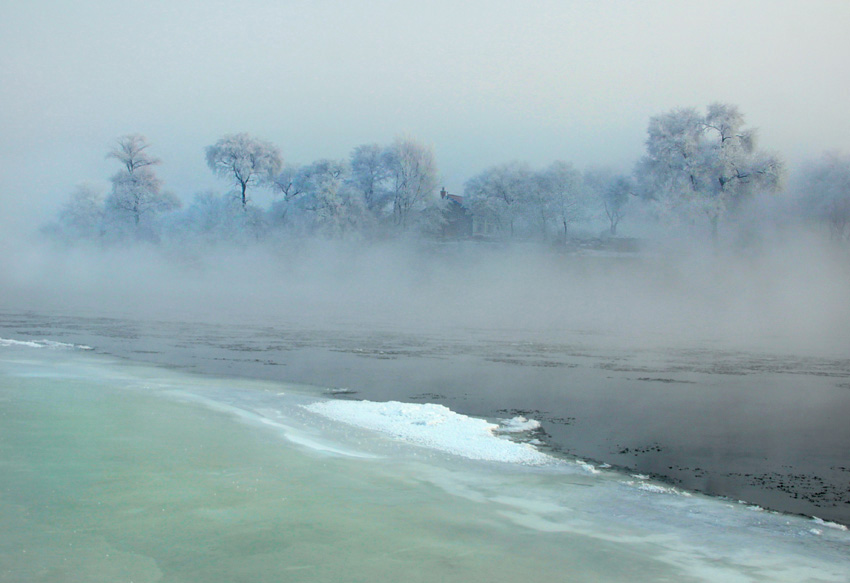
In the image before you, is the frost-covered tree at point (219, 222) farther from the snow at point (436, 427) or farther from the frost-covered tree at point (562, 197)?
the snow at point (436, 427)

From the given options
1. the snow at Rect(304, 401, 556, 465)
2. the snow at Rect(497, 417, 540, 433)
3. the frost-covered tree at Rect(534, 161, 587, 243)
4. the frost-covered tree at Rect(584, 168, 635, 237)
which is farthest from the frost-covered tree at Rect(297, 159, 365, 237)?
the snow at Rect(497, 417, 540, 433)

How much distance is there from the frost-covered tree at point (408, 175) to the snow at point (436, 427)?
211 feet

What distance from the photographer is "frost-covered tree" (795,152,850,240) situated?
63594 millimetres

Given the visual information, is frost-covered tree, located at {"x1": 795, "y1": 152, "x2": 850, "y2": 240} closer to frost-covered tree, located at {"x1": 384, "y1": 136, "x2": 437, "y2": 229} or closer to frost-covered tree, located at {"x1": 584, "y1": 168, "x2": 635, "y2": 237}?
frost-covered tree, located at {"x1": 584, "y1": 168, "x2": 635, "y2": 237}

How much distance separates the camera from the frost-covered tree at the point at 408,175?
7856cm

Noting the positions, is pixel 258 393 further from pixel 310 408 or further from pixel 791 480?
pixel 791 480

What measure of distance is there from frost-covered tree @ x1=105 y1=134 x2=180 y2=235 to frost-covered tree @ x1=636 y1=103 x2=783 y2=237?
49.2 meters

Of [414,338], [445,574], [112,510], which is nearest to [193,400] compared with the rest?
[112,510]

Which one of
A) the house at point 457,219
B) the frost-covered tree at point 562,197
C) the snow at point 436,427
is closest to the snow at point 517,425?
the snow at point 436,427

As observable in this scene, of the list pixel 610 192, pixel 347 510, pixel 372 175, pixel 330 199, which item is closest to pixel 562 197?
pixel 610 192

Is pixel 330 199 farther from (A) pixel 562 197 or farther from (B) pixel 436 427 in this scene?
(B) pixel 436 427

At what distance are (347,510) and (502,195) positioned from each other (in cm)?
7387

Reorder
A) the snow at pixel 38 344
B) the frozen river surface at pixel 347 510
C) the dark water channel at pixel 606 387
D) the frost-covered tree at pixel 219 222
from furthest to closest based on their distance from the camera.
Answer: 1. the frost-covered tree at pixel 219 222
2. the snow at pixel 38 344
3. the dark water channel at pixel 606 387
4. the frozen river surface at pixel 347 510

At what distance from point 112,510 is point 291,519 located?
203 cm
